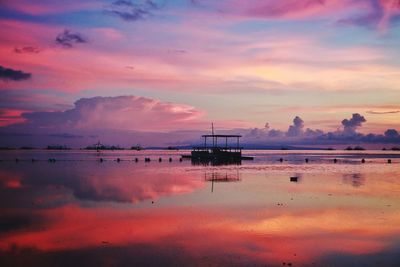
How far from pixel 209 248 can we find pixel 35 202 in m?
18.8

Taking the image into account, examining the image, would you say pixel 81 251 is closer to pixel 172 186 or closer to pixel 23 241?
pixel 23 241

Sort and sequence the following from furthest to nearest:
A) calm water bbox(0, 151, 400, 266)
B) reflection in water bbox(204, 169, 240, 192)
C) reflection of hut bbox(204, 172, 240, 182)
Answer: reflection of hut bbox(204, 172, 240, 182)
reflection in water bbox(204, 169, 240, 192)
calm water bbox(0, 151, 400, 266)

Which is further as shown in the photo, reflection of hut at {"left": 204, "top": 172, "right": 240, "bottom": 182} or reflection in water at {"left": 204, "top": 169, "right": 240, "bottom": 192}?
reflection of hut at {"left": 204, "top": 172, "right": 240, "bottom": 182}

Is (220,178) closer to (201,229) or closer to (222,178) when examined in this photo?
(222,178)

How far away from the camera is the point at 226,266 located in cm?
1412

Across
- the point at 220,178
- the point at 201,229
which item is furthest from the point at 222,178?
the point at 201,229

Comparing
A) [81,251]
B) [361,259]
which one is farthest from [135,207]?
[361,259]

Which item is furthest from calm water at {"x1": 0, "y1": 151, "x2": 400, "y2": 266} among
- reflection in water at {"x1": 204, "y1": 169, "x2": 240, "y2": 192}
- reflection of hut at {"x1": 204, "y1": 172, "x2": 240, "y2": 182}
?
reflection of hut at {"x1": 204, "y1": 172, "x2": 240, "y2": 182}

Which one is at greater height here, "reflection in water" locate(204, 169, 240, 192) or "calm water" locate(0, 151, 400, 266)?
"reflection in water" locate(204, 169, 240, 192)

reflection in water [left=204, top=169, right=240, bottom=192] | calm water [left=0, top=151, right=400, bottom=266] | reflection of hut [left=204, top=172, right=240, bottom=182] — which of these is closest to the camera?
calm water [left=0, top=151, right=400, bottom=266]

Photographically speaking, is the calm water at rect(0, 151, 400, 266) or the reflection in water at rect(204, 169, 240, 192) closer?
the calm water at rect(0, 151, 400, 266)

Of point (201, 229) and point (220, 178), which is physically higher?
point (220, 178)

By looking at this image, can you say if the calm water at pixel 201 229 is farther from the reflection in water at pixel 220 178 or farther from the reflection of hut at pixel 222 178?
the reflection of hut at pixel 222 178

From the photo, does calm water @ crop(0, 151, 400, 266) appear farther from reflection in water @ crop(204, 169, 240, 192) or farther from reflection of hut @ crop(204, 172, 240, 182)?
reflection of hut @ crop(204, 172, 240, 182)
